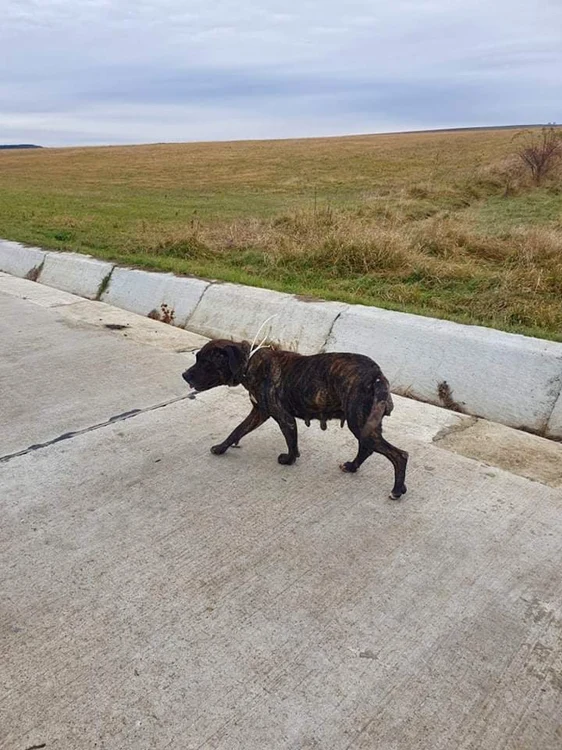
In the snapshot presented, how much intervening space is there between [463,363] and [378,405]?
1664mm

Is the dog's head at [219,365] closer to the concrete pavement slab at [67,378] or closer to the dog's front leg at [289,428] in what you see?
the dog's front leg at [289,428]

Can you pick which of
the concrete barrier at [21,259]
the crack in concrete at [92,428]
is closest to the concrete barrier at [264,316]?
the crack in concrete at [92,428]

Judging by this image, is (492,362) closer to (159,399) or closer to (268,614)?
(159,399)

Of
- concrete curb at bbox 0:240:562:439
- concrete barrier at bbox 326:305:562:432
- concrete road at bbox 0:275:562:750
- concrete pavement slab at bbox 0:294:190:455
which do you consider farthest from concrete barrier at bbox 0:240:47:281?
concrete barrier at bbox 326:305:562:432

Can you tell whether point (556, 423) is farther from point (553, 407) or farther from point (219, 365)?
point (219, 365)

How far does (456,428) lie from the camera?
13.8ft

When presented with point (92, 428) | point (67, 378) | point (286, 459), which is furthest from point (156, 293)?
point (286, 459)

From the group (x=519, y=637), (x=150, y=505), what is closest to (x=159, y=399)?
(x=150, y=505)

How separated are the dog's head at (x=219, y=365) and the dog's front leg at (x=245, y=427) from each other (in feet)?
0.70

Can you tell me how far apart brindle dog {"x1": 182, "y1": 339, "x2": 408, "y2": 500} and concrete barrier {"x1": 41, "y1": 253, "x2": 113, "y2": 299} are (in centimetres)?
434

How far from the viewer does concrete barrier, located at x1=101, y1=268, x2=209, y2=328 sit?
6.60 meters

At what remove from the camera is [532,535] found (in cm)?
305

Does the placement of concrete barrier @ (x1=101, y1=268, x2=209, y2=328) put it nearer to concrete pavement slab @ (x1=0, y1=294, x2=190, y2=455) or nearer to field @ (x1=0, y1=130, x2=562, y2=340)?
field @ (x1=0, y1=130, x2=562, y2=340)

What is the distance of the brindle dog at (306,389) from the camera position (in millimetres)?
3211
